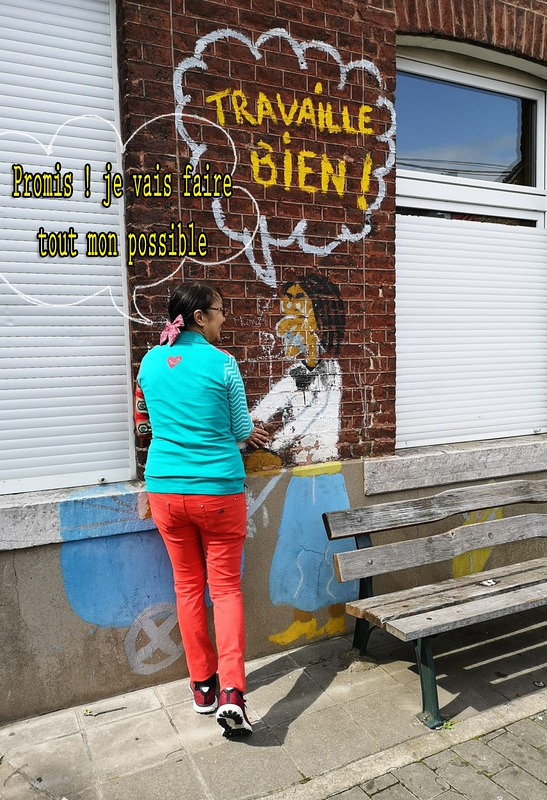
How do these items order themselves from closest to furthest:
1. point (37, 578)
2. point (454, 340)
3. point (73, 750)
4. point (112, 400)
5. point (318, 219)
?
point (73, 750) → point (37, 578) → point (112, 400) → point (318, 219) → point (454, 340)

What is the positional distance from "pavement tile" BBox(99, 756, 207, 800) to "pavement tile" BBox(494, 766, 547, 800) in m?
1.17

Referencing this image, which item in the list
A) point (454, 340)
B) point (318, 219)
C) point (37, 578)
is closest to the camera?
point (37, 578)

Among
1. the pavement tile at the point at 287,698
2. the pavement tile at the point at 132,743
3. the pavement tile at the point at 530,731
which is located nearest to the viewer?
the pavement tile at the point at 132,743

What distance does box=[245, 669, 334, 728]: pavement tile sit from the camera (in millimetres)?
2916

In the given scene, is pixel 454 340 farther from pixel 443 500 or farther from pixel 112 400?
pixel 112 400

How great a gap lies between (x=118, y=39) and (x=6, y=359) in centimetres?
167

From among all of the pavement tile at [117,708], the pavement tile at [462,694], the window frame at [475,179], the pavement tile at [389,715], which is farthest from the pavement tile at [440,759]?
the window frame at [475,179]

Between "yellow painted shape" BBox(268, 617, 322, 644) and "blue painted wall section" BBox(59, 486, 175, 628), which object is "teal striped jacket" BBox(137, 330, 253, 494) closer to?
"blue painted wall section" BBox(59, 486, 175, 628)

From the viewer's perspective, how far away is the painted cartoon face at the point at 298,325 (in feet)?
11.4

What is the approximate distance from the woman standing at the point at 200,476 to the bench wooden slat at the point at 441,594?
0.62 metres

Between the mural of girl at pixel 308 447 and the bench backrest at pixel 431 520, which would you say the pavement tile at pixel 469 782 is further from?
the mural of girl at pixel 308 447

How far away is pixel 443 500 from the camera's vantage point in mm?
3561

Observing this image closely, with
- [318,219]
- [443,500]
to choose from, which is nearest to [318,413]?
[443,500]

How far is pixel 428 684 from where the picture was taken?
2.82 metres
